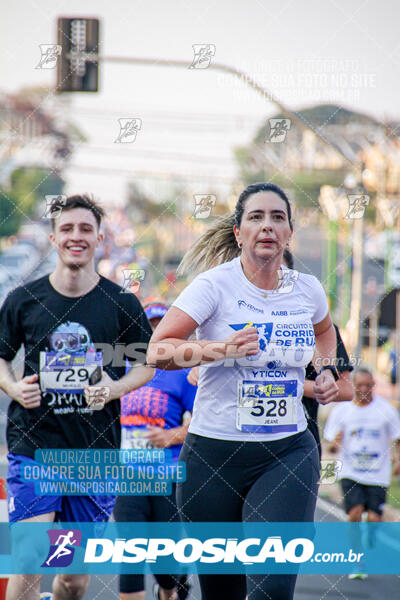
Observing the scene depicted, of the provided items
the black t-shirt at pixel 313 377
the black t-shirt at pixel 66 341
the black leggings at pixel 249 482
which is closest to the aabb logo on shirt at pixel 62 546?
the black t-shirt at pixel 66 341

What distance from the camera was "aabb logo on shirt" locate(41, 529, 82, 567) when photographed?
4.04 meters

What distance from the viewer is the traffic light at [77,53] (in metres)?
5.38

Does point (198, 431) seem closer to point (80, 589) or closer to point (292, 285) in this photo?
point (292, 285)

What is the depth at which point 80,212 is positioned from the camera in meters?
4.11

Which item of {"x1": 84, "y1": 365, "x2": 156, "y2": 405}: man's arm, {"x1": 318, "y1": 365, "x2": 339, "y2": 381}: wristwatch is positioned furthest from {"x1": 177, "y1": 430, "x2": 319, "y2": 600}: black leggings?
{"x1": 84, "y1": 365, "x2": 156, "y2": 405}: man's arm

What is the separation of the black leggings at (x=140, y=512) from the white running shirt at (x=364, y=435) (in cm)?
343

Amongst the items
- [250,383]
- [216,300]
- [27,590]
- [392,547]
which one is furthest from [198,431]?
[392,547]

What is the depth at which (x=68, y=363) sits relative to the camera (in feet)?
13.3

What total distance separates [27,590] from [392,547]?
464 cm

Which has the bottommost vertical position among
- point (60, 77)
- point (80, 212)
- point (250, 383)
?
point (250, 383)

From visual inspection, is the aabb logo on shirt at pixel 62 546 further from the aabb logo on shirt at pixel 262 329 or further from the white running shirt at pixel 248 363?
the aabb logo on shirt at pixel 262 329

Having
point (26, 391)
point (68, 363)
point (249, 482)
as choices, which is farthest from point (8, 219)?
point (249, 482)

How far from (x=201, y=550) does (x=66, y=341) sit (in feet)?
3.47

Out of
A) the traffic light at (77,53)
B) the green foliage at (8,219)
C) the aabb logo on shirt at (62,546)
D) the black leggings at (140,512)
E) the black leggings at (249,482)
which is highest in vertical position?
the green foliage at (8,219)
